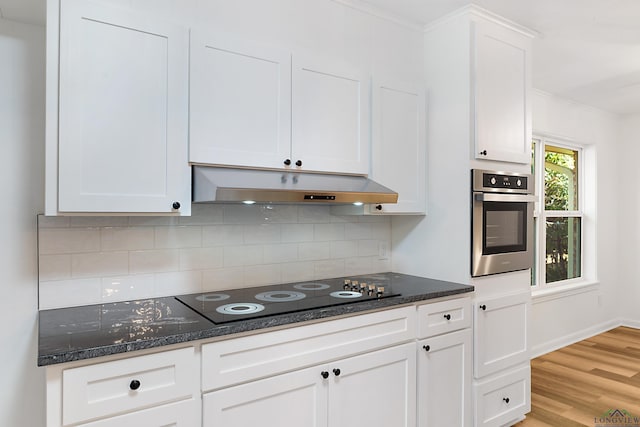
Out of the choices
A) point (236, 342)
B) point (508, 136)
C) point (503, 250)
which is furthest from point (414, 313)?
point (508, 136)

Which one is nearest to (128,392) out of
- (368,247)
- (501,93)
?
(368,247)

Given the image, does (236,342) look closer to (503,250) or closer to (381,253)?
(381,253)

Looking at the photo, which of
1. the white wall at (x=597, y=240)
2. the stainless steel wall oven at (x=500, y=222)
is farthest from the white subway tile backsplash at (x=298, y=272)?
the white wall at (x=597, y=240)

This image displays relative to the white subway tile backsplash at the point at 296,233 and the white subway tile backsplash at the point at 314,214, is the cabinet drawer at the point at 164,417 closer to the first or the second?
the white subway tile backsplash at the point at 296,233

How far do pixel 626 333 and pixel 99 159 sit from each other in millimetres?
5684

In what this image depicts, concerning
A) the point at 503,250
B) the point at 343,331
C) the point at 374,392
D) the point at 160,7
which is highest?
the point at 160,7

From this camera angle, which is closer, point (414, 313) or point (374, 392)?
point (374, 392)

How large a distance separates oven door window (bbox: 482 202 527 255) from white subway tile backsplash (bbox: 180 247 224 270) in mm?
1544

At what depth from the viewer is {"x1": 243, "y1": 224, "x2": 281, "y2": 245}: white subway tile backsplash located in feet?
7.67

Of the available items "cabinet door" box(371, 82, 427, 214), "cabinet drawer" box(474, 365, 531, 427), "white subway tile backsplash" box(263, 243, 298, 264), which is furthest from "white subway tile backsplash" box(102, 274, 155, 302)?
"cabinet drawer" box(474, 365, 531, 427)

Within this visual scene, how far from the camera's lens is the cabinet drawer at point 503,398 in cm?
248

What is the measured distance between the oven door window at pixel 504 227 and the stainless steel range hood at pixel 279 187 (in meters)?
0.67

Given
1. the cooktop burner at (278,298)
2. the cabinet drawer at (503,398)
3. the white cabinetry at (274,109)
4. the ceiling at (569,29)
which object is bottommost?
the cabinet drawer at (503,398)

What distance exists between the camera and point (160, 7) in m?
1.89
